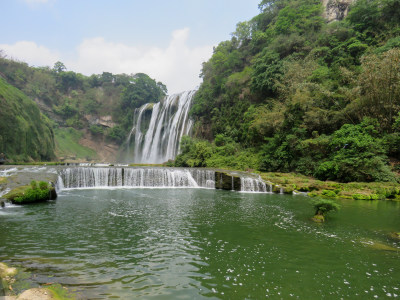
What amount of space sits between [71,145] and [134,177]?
3405 centimetres

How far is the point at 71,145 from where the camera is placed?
45562mm

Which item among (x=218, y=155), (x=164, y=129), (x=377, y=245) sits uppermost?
(x=164, y=129)

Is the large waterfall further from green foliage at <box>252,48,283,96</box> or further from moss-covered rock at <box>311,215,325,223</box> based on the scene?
moss-covered rock at <box>311,215,325,223</box>


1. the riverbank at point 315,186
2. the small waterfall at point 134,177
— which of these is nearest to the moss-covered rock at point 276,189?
the riverbank at point 315,186

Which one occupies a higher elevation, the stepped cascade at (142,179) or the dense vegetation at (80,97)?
the dense vegetation at (80,97)

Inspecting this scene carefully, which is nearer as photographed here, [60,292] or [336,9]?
[60,292]

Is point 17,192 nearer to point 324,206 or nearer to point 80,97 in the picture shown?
point 324,206

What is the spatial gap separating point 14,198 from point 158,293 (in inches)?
387

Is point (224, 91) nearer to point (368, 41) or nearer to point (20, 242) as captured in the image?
point (368, 41)

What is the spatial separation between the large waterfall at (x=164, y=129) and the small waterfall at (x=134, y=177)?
14.7 meters

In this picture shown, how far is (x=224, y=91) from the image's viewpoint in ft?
109

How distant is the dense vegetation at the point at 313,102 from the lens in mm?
15883

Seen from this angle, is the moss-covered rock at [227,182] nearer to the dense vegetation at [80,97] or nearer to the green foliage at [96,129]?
the dense vegetation at [80,97]

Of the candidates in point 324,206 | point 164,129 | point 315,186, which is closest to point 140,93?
point 164,129
